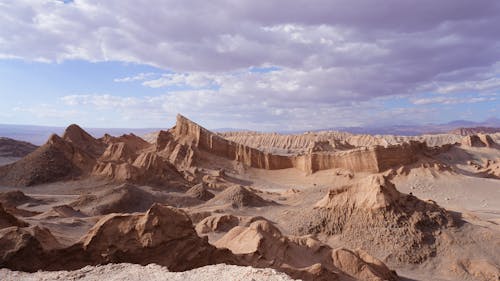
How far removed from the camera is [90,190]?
100 ft

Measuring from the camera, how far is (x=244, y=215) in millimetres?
23047

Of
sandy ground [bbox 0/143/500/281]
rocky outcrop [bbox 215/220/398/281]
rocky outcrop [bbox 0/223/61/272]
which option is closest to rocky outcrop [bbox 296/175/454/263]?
sandy ground [bbox 0/143/500/281]

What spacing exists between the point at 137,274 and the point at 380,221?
40.0ft

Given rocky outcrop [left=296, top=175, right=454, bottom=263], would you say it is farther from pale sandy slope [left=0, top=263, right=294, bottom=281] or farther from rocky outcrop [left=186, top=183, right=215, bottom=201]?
pale sandy slope [left=0, top=263, right=294, bottom=281]

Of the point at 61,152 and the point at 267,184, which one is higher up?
the point at 61,152

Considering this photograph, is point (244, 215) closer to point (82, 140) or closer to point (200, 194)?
point (200, 194)

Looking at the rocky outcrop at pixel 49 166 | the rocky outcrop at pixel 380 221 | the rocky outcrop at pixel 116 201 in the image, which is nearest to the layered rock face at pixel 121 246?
the rocky outcrop at pixel 380 221

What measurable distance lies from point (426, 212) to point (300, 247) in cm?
709

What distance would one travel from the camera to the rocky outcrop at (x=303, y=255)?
11.3m

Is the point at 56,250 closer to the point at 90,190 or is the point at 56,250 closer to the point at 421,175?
the point at 90,190

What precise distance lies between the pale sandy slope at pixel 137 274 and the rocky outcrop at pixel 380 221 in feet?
35.6

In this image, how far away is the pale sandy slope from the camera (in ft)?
22.4

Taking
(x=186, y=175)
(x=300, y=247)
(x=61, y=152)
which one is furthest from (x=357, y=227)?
(x=61, y=152)

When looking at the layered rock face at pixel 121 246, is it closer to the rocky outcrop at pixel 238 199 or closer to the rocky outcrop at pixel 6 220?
the rocky outcrop at pixel 6 220
